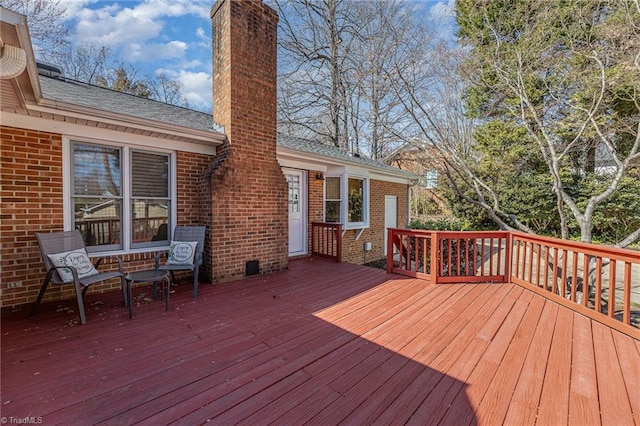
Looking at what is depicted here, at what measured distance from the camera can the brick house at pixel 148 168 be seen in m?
3.44

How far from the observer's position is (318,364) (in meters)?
2.36

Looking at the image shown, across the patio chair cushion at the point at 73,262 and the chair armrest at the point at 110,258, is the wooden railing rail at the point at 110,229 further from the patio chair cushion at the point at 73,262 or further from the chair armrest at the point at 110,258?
the patio chair cushion at the point at 73,262

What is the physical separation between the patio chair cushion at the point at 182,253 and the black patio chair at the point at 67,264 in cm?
84

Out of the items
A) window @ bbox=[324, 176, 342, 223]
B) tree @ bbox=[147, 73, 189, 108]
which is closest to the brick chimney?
window @ bbox=[324, 176, 342, 223]

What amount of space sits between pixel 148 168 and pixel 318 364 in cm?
406

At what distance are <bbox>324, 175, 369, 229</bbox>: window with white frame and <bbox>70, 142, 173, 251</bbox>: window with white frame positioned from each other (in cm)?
403

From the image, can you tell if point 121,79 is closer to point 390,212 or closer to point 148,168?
point 148,168

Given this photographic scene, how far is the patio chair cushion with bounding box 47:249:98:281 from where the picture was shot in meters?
3.28

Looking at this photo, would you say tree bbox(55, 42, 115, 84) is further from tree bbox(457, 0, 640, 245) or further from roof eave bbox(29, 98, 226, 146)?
tree bbox(457, 0, 640, 245)

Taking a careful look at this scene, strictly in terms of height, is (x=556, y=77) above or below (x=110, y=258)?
above

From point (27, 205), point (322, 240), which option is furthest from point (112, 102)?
point (322, 240)

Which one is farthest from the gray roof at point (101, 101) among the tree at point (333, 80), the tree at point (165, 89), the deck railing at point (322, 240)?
the tree at point (165, 89)

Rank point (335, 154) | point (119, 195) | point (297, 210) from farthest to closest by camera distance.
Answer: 1. point (335, 154)
2. point (297, 210)
3. point (119, 195)

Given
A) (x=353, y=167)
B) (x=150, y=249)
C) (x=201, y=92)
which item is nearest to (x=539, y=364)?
(x=150, y=249)
